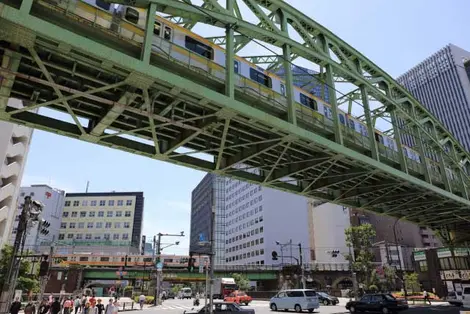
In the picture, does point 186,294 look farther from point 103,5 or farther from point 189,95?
point 103,5

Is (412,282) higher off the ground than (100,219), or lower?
lower

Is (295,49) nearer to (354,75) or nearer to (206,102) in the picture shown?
(354,75)

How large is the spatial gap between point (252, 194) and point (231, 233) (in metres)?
21.8

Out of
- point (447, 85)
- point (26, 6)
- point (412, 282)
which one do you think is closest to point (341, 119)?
point (26, 6)

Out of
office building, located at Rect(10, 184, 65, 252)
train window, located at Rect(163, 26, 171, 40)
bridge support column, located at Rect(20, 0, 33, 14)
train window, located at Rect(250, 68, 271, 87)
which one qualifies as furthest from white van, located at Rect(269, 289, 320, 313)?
office building, located at Rect(10, 184, 65, 252)

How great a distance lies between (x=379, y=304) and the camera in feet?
87.5

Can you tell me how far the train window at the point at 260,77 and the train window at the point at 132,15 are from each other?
5774mm

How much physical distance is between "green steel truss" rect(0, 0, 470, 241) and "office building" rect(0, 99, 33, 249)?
37.5m

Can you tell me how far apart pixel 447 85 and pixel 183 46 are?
123m

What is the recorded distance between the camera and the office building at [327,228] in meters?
98.2

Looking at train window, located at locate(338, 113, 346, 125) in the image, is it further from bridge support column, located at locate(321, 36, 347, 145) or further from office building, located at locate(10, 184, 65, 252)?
office building, located at locate(10, 184, 65, 252)

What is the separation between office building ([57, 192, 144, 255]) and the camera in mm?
102125

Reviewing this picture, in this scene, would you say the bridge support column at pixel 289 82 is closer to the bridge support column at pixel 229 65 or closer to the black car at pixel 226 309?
the bridge support column at pixel 229 65

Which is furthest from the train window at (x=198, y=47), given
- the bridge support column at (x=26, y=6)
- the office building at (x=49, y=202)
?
the office building at (x=49, y=202)
